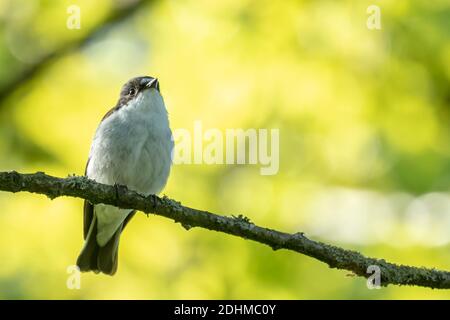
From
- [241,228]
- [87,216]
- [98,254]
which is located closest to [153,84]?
[87,216]

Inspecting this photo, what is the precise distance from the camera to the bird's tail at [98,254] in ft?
22.5

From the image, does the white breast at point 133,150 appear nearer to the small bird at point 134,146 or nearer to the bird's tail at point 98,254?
the small bird at point 134,146

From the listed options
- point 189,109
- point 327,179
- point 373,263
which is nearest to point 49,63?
point 189,109

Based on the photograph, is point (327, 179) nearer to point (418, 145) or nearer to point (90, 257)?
point (418, 145)

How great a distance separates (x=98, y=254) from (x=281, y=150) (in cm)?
212

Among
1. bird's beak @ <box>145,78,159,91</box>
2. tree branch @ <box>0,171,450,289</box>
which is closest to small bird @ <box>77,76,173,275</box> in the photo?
bird's beak @ <box>145,78,159,91</box>

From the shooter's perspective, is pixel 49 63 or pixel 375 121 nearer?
pixel 375 121

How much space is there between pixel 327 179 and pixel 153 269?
6.52 ft

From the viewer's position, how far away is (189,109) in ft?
23.5

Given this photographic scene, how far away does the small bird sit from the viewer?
6.23 metres

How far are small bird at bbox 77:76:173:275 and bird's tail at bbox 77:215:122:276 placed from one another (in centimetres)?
3

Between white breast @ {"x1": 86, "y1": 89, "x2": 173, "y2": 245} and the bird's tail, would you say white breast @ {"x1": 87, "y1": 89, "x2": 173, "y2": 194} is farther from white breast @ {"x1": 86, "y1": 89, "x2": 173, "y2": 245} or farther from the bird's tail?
the bird's tail

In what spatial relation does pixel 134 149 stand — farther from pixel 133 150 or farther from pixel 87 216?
pixel 87 216

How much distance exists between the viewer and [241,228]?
4352 mm
